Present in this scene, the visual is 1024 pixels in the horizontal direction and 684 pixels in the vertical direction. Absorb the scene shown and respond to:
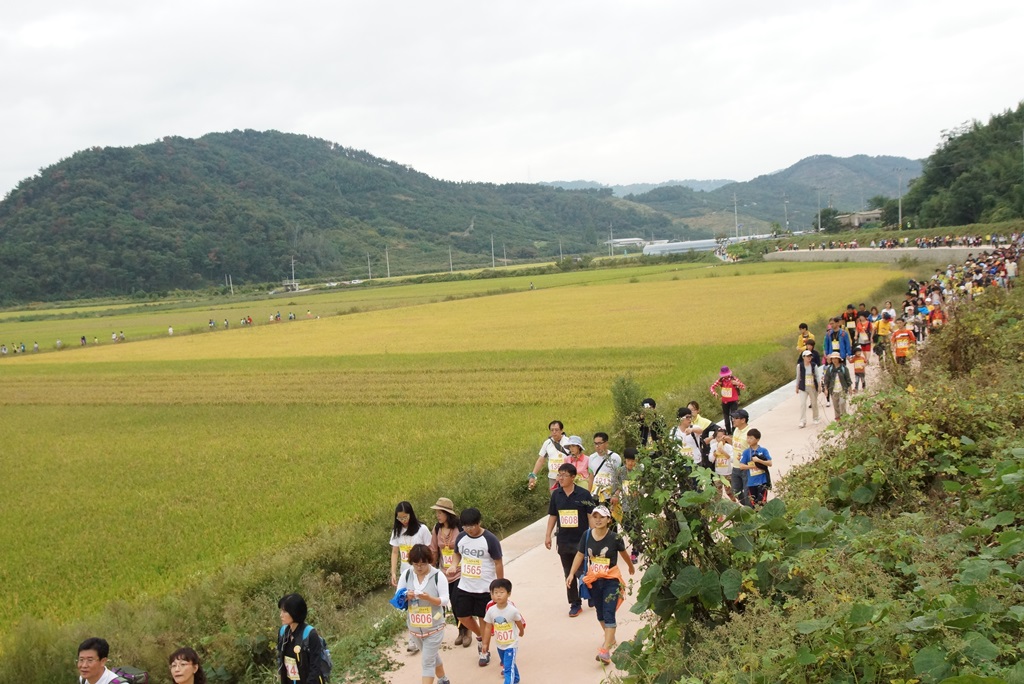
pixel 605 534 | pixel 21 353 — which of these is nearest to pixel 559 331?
pixel 605 534

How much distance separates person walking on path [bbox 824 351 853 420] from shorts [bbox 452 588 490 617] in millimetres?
9483

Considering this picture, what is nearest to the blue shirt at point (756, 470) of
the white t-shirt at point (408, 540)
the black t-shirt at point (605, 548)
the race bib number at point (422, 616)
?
the black t-shirt at point (605, 548)

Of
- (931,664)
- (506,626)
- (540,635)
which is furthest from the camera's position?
(540,635)

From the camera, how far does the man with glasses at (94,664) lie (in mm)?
6062

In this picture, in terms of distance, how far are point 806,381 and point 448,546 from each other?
10209 mm

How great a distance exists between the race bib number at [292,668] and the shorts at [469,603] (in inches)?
82.9

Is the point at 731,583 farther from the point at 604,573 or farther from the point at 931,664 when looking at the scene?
the point at 604,573

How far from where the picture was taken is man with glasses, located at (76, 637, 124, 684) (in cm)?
606

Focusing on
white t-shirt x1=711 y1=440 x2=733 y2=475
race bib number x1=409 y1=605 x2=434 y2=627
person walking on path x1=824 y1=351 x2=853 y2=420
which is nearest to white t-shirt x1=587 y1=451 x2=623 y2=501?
white t-shirt x1=711 y1=440 x2=733 y2=475

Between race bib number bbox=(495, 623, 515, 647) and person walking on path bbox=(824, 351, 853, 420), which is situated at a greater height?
person walking on path bbox=(824, 351, 853, 420)

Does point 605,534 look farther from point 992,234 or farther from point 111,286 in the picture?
point 111,286

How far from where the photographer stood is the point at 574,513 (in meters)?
8.66

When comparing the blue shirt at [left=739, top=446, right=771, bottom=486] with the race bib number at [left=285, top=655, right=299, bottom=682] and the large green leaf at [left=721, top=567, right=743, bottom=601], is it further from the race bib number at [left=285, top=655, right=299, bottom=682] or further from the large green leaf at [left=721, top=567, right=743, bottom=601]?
the race bib number at [left=285, top=655, right=299, bottom=682]

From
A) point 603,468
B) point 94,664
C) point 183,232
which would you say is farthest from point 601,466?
point 183,232
